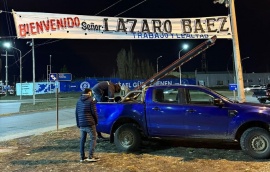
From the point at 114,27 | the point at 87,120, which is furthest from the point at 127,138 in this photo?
the point at 114,27

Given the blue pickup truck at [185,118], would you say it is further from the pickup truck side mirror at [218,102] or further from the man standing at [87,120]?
the man standing at [87,120]

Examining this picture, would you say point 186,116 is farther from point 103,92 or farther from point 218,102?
point 103,92

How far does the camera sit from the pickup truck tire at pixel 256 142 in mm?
8211

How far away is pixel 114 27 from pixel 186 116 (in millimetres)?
5274

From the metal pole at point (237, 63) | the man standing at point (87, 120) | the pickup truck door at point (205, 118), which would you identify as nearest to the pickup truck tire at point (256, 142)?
the pickup truck door at point (205, 118)

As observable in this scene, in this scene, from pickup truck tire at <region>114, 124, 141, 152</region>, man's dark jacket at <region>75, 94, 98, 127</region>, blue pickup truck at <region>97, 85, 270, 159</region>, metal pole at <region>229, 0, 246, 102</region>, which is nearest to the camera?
blue pickup truck at <region>97, 85, 270, 159</region>

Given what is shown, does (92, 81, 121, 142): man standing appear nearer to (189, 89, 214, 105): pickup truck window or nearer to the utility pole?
(189, 89, 214, 105): pickup truck window

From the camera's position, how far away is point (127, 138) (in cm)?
950

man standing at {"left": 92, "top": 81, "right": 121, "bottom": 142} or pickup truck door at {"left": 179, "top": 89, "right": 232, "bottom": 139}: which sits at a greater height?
man standing at {"left": 92, "top": 81, "right": 121, "bottom": 142}

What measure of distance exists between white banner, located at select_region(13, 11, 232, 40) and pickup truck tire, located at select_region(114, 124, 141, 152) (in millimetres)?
4360

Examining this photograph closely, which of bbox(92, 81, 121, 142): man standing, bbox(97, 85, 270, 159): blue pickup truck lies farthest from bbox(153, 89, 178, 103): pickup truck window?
bbox(92, 81, 121, 142): man standing

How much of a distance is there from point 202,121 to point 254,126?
1237 millimetres

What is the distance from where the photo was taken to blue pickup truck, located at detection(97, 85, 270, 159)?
836 cm

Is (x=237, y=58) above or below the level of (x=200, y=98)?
above
